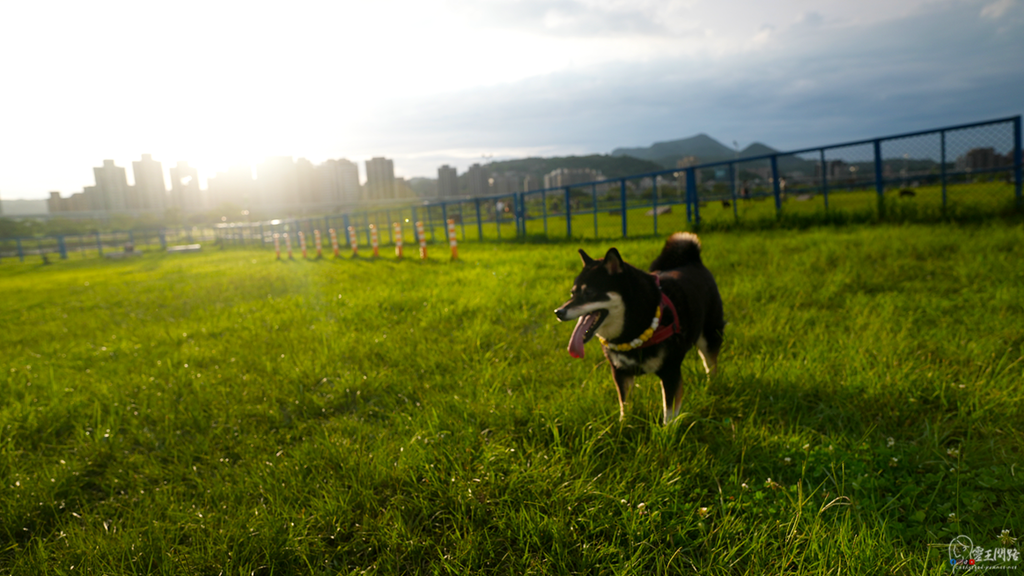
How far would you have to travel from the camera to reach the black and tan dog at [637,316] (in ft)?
7.07

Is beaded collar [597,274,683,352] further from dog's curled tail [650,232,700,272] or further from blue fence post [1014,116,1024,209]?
blue fence post [1014,116,1024,209]

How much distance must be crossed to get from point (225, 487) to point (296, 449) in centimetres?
36

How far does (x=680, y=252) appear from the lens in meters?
3.13

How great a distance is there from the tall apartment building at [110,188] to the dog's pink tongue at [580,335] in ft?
430

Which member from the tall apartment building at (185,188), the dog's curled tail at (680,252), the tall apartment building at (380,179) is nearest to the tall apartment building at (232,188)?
the tall apartment building at (185,188)

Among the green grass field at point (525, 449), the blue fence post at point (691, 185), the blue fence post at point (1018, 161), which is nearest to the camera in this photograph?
the green grass field at point (525, 449)

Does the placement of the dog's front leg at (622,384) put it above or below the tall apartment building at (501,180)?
below

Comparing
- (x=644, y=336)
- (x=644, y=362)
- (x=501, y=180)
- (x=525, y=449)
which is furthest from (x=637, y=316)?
(x=501, y=180)

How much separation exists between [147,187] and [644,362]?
132m

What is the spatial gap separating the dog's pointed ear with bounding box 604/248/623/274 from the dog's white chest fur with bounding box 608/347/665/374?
49 cm

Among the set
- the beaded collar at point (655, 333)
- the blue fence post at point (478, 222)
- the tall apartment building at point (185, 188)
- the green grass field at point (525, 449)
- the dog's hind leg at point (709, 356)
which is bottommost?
the green grass field at point (525, 449)

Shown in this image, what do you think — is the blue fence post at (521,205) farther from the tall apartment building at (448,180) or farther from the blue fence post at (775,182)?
the tall apartment building at (448,180)

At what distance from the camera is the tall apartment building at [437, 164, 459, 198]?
32.4 metres

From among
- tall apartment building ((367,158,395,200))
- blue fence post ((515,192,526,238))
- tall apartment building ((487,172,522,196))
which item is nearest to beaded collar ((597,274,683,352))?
blue fence post ((515,192,526,238))
